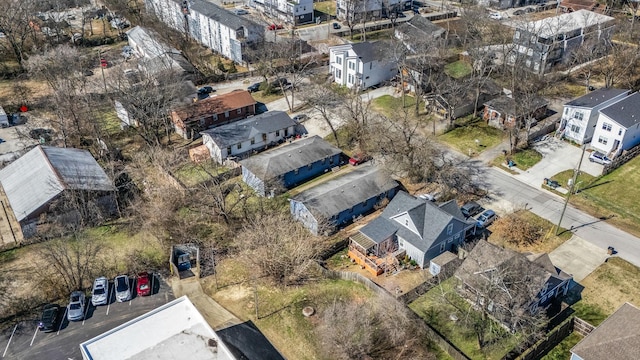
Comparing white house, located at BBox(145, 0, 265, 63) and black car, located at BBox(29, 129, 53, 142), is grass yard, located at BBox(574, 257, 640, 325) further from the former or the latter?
white house, located at BBox(145, 0, 265, 63)

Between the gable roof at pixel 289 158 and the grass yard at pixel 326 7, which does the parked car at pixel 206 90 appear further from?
the grass yard at pixel 326 7

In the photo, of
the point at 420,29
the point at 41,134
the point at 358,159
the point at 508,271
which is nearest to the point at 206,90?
the point at 41,134

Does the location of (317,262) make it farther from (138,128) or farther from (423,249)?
(138,128)

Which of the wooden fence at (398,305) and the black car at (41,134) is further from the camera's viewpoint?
the black car at (41,134)

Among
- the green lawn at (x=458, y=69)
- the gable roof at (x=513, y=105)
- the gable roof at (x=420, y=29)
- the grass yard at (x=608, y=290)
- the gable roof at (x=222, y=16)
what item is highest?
the gable roof at (x=222, y=16)

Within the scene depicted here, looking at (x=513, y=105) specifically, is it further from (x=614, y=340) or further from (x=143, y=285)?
(x=143, y=285)

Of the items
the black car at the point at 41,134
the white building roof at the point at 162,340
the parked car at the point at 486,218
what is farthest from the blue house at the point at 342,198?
the black car at the point at 41,134
